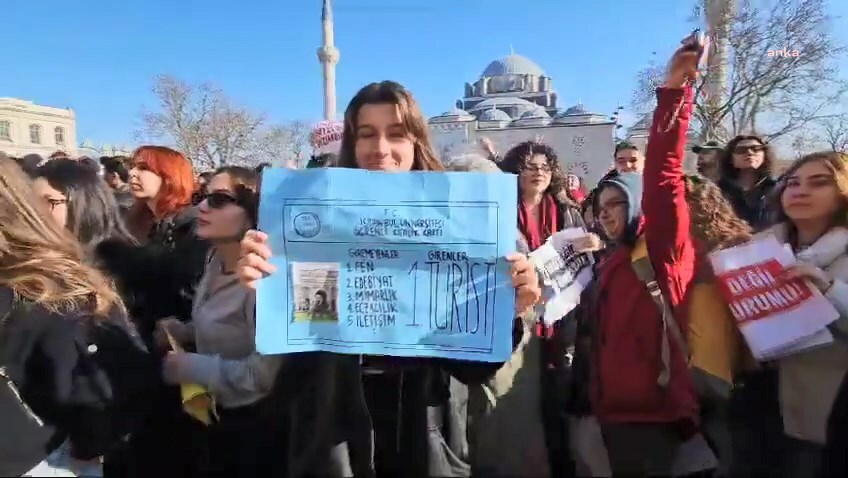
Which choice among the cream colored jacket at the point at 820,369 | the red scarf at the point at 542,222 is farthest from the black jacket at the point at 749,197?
the cream colored jacket at the point at 820,369

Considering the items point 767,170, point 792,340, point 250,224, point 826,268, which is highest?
point 767,170

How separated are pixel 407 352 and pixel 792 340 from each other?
145cm

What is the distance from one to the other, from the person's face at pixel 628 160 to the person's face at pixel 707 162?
22.2 inches

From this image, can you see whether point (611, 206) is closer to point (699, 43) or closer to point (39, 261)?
point (699, 43)

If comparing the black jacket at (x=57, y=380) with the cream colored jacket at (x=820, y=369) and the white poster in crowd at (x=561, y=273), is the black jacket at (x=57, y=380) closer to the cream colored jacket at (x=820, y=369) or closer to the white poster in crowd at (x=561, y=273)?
the white poster in crowd at (x=561, y=273)

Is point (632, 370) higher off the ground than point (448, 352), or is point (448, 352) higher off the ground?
point (448, 352)

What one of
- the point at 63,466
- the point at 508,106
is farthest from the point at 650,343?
the point at 508,106

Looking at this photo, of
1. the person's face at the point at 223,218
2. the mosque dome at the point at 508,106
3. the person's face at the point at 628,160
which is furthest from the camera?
the mosque dome at the point at 508,106

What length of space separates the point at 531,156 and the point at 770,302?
219 centimetres

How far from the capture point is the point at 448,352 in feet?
5.98

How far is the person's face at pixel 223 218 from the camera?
2428mm

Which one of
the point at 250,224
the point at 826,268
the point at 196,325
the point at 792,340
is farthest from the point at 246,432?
the point at 826,268

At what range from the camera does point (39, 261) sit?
196 cm

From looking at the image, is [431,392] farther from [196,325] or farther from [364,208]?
[196,325]
